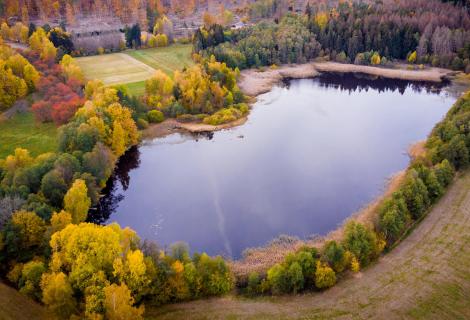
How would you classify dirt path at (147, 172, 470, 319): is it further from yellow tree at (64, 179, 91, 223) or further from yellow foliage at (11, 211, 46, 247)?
yellow tree at (64, 179, 91, 223)

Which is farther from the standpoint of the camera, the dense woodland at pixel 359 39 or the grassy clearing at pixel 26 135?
the dense woodland at pixel 359 39

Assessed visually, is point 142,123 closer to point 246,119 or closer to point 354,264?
point 246,119

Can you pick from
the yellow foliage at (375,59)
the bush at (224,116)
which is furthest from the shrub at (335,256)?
the yellow foliage at (375,59)

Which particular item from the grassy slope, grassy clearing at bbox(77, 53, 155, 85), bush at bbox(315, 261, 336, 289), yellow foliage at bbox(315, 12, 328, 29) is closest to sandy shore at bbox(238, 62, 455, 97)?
yellow foliage at bbox(315, 12, 328, 29)

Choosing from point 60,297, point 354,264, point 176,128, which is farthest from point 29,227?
point 176,128

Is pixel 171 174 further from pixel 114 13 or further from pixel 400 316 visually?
pixel 114 13

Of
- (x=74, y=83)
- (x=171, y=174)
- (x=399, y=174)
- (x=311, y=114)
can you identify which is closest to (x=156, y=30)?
(x=74, y=83)

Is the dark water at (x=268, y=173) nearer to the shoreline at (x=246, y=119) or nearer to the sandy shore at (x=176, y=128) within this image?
the shoreline at (x=246, y=119)
